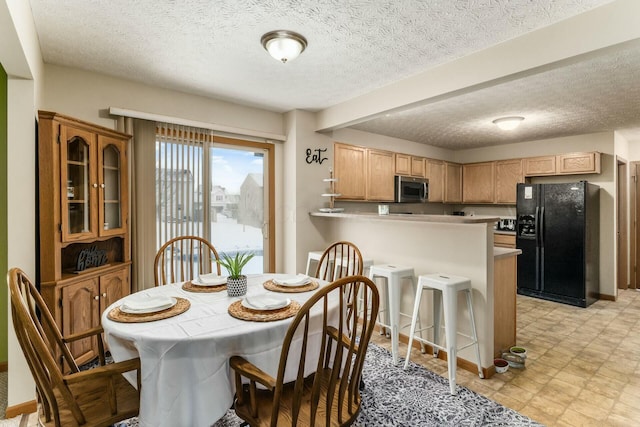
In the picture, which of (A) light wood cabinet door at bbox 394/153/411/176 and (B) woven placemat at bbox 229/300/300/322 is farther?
(A) light wood cabinet door at bbox 394/153/411/176

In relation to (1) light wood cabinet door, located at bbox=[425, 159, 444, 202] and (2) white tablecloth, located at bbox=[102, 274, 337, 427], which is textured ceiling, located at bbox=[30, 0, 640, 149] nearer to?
(2) white tablecloth, located at bbox=[102, 274, 337, 427]

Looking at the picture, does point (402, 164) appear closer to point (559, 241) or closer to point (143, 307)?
point (559, 241)

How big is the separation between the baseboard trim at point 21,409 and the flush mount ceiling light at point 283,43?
9.04ft

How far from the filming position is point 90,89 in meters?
2.88

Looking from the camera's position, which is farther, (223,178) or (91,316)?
(223,178)

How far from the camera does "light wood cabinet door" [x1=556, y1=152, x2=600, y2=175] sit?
4.65 meters

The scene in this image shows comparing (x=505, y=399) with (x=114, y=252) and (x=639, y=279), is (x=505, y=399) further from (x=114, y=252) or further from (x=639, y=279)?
(x=639, y=279)

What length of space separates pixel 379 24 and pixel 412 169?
12.0 ft

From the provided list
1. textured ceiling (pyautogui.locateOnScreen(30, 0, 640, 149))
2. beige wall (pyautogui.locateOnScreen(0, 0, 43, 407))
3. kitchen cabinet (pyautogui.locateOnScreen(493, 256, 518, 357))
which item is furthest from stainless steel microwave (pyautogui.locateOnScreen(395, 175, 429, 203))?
beige wall (pyautogui.locateOnScreen(0, 0, 43, 407))

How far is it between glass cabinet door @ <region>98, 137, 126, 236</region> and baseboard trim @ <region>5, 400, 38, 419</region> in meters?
1.18

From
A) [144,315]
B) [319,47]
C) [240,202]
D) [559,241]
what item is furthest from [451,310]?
[559,241]

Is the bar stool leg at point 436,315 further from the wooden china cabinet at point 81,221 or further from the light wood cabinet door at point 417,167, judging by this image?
the light wood cabinet door at point 417,167

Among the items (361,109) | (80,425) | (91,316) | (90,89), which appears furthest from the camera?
(361,109)

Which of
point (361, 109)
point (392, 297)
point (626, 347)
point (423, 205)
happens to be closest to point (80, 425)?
point (392, 297)
